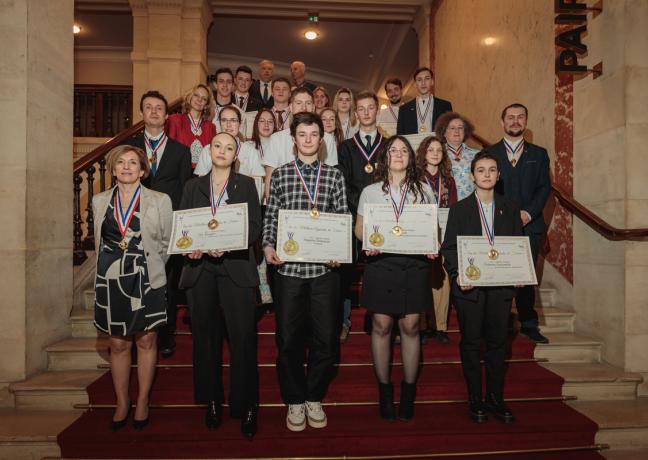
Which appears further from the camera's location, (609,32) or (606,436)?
(609,32)

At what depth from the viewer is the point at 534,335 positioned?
364 cm

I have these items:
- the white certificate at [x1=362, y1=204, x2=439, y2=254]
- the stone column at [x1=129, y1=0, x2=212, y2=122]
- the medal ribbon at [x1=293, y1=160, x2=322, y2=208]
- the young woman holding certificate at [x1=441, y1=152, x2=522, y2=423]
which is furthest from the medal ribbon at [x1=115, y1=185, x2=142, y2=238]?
the stone column at [x1=129, y1=0, x2=212, y2=122]

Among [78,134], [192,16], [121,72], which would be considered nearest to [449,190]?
[192,16]

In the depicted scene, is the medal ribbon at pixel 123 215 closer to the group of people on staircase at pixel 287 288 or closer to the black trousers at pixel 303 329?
the group of people on staircase at pixel 287 288

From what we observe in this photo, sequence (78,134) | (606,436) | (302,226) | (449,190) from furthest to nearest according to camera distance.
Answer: (78,134)
(449,190)
(606,436)
(302,226)

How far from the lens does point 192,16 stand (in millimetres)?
7840

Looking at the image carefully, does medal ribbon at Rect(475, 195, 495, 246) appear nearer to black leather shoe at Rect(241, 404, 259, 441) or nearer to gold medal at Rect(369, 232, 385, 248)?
gold medal at Rect(369, 232, 385, 248)

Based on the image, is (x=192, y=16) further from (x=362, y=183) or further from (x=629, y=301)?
(x=629, y=301)

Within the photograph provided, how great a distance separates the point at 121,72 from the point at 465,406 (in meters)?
11.8

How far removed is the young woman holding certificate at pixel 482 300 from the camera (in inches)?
111

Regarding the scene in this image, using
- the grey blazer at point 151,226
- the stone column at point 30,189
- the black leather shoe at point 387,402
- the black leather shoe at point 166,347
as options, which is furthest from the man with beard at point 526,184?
the stone column at point 30,189

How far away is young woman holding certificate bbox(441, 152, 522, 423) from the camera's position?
9.28 feet

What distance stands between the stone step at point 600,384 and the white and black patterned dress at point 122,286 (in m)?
2.82

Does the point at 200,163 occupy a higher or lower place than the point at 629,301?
higher
